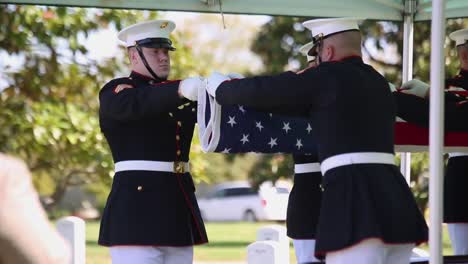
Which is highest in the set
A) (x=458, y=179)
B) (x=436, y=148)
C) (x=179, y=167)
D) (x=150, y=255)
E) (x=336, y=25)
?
(x=336, y=25)

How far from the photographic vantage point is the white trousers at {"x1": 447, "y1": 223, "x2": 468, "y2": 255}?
651cm

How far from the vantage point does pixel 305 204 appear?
6387 mm

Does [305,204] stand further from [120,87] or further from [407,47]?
[120,87]

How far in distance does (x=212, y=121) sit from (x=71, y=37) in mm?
6529

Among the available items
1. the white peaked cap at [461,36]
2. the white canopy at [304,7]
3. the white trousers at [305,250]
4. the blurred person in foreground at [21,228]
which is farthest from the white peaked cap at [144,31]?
the blurred person in foreground at [21,228]

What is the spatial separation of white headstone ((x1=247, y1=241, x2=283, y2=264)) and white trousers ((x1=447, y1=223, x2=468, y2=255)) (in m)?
1.30

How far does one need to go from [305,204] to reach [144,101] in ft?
6.67

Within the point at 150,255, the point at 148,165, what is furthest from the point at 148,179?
the point at 150,255

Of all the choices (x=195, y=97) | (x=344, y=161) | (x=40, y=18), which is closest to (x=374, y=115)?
(x=344, y=161)

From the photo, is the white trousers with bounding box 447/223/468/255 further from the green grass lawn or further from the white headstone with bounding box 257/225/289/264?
the green grass lawn

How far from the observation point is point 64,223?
9375 mm

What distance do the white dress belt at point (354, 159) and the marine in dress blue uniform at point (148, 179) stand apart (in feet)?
3.22

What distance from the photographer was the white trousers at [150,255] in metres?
4.73

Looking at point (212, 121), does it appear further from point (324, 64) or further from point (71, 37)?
point (71, 37)
